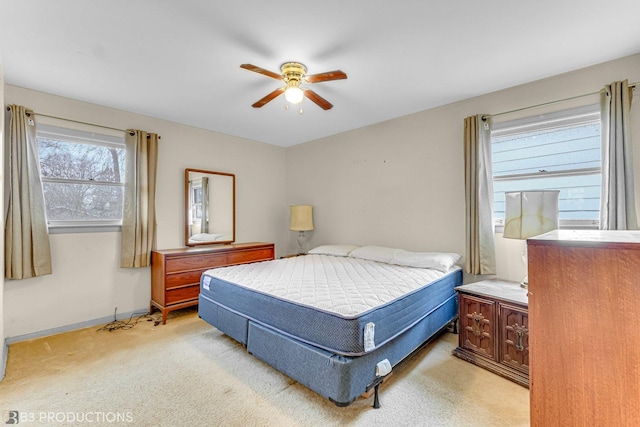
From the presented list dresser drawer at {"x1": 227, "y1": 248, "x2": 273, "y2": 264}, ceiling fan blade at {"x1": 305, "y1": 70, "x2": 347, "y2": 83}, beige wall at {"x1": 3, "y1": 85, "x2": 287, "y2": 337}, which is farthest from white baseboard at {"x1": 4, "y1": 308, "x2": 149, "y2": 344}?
ceiling fan blade at {"x1": 305, "y1": 70, "x2": 347, "y2": 83}

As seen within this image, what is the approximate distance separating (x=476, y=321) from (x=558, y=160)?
67.2 inches

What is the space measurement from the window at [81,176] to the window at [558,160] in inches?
171

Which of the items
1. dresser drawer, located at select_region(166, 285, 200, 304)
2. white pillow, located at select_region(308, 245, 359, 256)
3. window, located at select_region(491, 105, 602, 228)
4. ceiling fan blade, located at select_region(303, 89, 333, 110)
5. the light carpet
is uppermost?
ceiling fan blade, located at select_region(303, 89, 333, 110)

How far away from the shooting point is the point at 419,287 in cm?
230

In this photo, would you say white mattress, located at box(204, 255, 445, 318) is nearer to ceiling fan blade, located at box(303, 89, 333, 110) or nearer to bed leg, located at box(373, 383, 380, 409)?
bed leg, located at box(373, 383, 380, 409)

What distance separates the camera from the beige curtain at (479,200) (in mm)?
2850

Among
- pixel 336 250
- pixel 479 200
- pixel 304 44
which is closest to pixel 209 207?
pixel 336 250

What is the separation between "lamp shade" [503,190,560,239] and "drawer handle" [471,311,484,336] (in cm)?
71

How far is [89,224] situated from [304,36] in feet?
10.1

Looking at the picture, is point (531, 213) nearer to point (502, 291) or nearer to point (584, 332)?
point (502, 291)

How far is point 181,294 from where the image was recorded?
130 inches

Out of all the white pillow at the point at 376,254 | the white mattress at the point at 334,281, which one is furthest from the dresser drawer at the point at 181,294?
the white pillow at the point at 376,254

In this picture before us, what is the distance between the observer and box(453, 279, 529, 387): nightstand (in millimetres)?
2071

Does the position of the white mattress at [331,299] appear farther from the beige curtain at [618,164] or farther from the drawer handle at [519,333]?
the beige curtain at [618,164]
